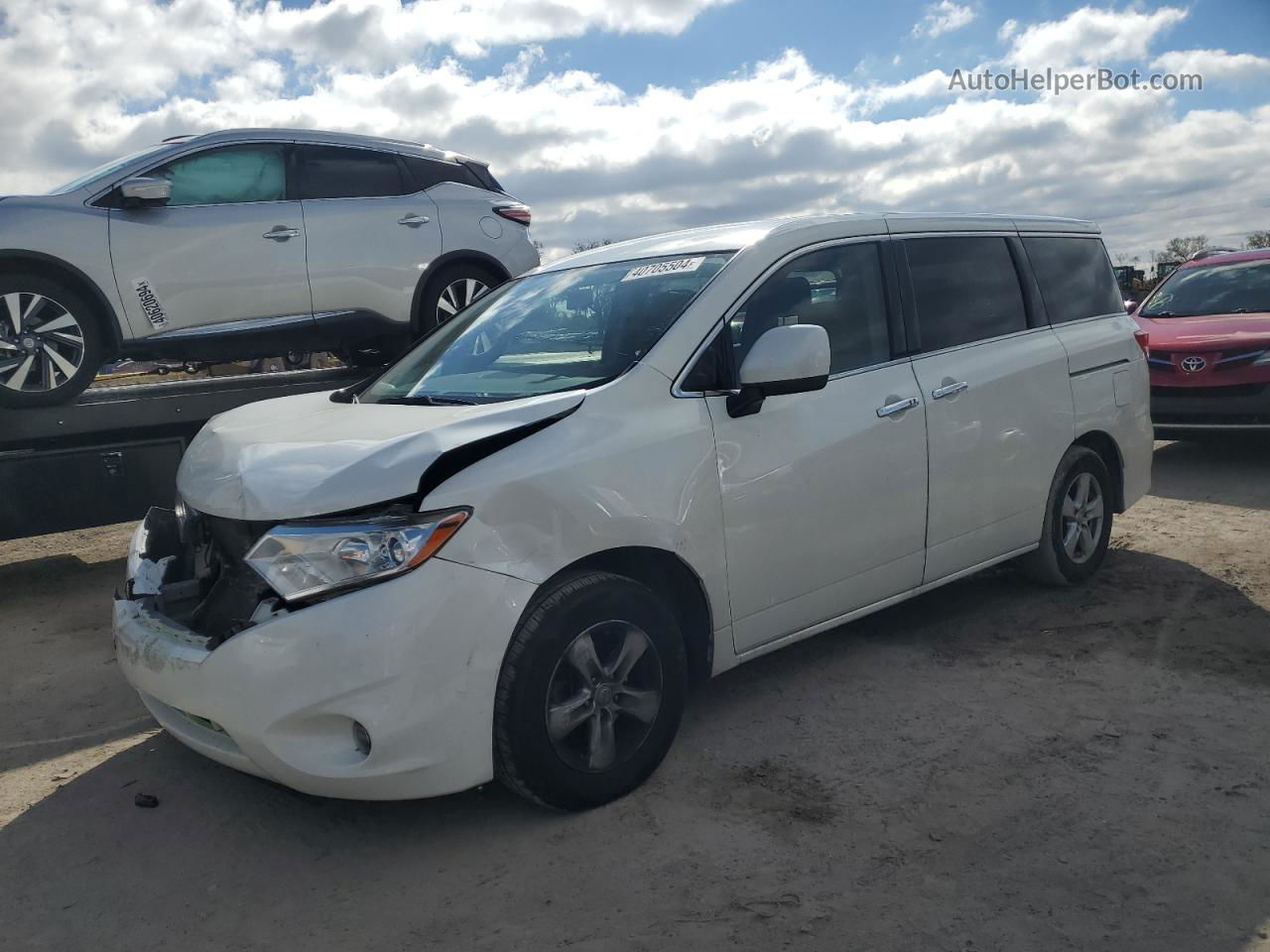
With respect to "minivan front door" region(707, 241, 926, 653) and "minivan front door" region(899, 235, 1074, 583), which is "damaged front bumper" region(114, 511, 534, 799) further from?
"minivan front door" region(899, 235, 1074, 583)

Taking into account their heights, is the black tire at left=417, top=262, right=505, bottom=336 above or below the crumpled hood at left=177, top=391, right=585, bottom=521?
above

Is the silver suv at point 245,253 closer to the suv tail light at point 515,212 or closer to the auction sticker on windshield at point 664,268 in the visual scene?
the suv tail light at point 515,212

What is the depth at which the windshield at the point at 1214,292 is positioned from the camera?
9.23 meters

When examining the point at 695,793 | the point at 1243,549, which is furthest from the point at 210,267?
the point at 1243,549

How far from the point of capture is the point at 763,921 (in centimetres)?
273

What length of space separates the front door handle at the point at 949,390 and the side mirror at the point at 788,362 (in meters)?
0.93

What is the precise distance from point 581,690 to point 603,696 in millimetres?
86

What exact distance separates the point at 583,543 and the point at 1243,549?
4.62 meters

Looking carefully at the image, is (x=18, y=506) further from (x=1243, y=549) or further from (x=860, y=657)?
(x=1243, y=549)

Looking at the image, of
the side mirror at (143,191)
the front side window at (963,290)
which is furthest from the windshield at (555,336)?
the side mirror at (143,191)

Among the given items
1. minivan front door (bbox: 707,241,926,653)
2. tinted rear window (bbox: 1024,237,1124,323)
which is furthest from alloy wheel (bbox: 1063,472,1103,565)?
minivan front door (bbox: 707,241,926,653)

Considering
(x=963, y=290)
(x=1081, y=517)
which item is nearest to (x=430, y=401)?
(x=963, y=290)

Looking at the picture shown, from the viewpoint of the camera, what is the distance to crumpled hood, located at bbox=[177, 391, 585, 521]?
2.96 m

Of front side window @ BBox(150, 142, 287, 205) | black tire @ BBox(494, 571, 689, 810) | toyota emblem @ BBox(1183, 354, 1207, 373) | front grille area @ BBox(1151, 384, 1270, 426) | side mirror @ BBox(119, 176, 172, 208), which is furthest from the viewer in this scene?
toyota emblem @ BBox(1183, 354, 1207, 373)
